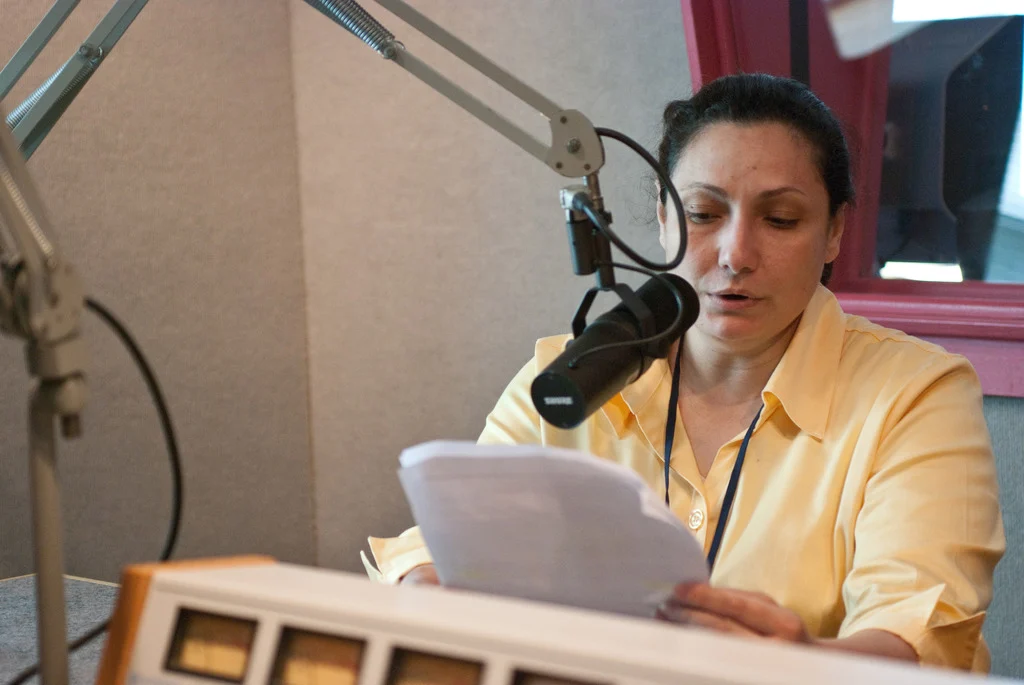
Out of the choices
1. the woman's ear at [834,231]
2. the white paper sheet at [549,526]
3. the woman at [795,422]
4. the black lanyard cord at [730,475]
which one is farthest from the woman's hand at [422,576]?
the woman's ear at [834,231]

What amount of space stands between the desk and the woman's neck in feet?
2.66

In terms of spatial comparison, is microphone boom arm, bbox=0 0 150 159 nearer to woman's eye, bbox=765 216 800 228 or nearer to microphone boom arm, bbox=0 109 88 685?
microphone boom arm, bbox=0 109 88 685

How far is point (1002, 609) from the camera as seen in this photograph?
2033 mm

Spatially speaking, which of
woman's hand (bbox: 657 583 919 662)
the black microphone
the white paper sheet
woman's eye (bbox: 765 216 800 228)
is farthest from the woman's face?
the white paper sheet

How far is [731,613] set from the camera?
2.94ft

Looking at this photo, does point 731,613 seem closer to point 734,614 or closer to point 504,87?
point 734,614

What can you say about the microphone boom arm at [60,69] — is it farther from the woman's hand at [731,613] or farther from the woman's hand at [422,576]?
the woman's hand at [731,613]

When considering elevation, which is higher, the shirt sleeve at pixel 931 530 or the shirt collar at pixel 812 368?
the shirt collar at pixel 812 368

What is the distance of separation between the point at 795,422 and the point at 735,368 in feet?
0.53

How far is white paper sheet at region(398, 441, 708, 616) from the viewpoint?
765 mm

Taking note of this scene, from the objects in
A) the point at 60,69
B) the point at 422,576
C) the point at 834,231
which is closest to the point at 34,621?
the point at 422,576

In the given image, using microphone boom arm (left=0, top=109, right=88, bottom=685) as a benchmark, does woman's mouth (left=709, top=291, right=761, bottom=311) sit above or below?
above

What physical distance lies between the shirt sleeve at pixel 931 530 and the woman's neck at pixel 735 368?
22 centimetres

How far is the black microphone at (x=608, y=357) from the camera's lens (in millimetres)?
900
